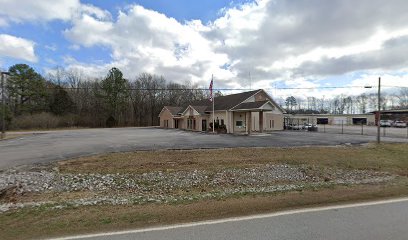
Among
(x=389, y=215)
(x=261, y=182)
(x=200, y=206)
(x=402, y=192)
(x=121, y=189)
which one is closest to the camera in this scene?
(x=389, y=215)

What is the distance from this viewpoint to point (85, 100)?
75.2m

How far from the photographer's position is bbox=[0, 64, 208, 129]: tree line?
201 feet

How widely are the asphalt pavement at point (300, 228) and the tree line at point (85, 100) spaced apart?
180 ft

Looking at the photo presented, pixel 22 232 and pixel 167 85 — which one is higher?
pixel 167 85

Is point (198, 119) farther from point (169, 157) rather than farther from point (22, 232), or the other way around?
point (22, 232)

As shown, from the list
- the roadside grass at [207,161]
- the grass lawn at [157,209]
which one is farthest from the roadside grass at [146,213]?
the roadside grass at [207,161]

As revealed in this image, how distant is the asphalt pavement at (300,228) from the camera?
427cm

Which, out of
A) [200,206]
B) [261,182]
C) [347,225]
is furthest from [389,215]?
[261,182]

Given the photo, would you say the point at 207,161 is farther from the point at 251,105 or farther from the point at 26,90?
the point at 26,90

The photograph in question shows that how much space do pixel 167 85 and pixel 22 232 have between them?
3255 inches

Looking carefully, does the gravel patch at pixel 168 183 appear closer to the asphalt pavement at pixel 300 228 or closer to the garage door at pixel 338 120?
the asphalt pavement at pixel 300 228

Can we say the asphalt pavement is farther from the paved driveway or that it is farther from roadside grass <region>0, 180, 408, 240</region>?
the paved driveway

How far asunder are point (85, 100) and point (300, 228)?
259 ft

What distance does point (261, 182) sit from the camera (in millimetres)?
9844
